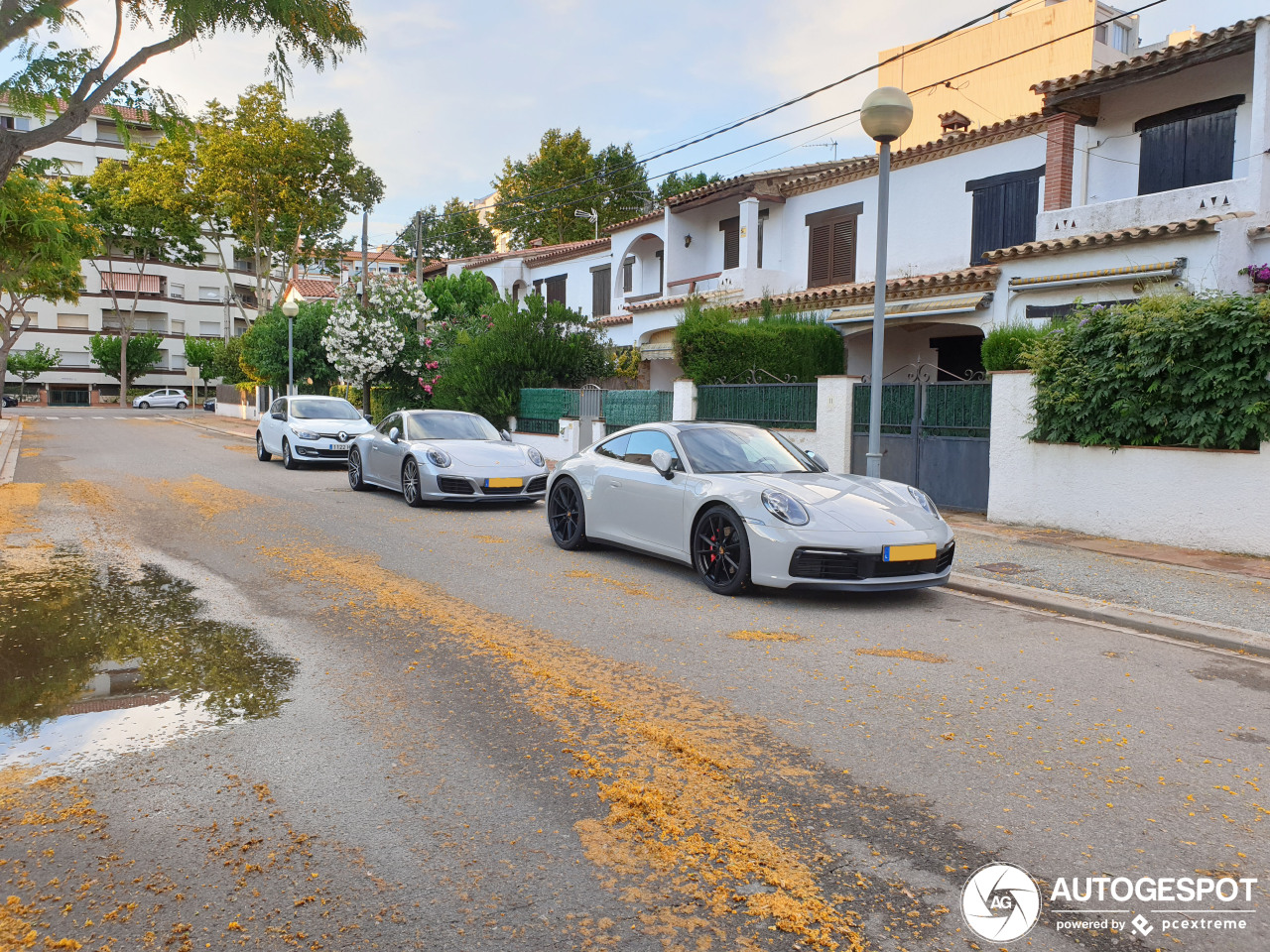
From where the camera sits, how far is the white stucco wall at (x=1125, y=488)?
9.34 m

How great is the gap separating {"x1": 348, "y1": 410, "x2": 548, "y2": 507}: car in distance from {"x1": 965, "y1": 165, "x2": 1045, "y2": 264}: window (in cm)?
1195

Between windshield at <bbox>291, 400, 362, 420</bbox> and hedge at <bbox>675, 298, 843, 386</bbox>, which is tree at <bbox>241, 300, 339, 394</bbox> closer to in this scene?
windshield at <bbox>291, 400, 362, 420</bbox>

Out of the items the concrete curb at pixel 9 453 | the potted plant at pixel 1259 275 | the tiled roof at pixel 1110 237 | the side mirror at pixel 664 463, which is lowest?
the concrete curb at pixel 9 453

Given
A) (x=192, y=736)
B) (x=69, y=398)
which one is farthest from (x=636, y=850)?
(x=69, y=398)

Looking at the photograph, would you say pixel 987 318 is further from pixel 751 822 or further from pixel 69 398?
pixel 69 398

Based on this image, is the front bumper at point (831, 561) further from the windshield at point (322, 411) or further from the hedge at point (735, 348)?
the windshield at point (322, 411)

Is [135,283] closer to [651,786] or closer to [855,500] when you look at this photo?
[855,500]

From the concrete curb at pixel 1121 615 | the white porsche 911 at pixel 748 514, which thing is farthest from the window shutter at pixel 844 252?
the concrete curb at pixel 1121 615

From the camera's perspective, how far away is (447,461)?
12.3m

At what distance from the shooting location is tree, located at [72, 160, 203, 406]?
138ft

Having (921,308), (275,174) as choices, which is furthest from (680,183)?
(921,308)

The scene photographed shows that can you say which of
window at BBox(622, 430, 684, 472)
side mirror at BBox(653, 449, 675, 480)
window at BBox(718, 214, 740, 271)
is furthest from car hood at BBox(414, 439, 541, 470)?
window at BBox(718, 214, 740, 271)

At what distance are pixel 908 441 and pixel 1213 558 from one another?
4.61m

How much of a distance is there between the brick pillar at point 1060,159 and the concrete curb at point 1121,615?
12.1 meters
